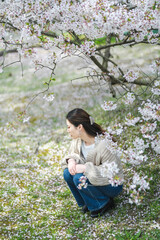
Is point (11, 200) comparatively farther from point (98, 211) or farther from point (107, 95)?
point (107, 95)

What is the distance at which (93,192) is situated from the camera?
457 cm

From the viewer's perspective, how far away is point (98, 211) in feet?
15.8

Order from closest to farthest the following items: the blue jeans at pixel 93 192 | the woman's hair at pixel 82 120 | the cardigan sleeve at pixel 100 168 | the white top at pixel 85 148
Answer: the cardigan sleeve at pixel 100 168
the blue jeans at pixel 93 192
the woman's hair at pixel 82 120
the white top at pixel 85 148

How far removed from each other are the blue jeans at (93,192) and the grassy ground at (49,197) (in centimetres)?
23

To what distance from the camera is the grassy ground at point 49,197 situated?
4445 mm

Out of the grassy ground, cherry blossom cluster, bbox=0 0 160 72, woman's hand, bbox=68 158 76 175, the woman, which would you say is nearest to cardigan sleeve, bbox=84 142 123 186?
the woman

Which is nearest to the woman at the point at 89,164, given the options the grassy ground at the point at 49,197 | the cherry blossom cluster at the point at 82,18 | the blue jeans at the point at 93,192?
the blue jeans at the point at 93,192

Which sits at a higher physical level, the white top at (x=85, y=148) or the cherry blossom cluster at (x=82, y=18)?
the cherry blossom cluster at (x=82, y=18)

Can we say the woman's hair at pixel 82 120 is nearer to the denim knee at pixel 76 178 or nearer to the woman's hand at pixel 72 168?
the woman's hand at pixel 72 168

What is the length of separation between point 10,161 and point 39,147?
1.09m

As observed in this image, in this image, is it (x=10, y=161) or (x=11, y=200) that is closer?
(x=11, y=200)

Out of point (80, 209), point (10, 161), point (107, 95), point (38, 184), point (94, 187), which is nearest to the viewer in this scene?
point (94, 187)

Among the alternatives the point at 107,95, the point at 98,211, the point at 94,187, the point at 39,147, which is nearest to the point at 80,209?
the point at 98,211

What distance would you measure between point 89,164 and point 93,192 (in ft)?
1.49
